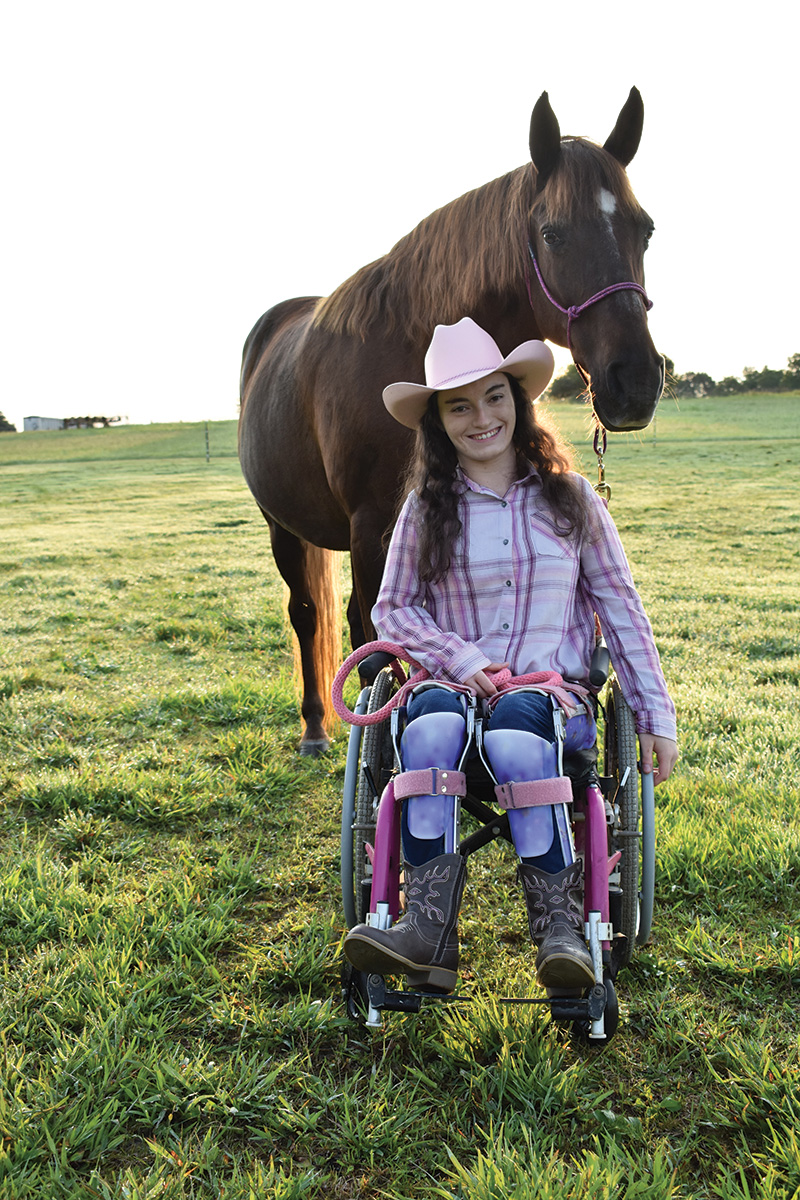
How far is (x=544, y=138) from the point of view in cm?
256

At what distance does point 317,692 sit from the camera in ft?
14.3

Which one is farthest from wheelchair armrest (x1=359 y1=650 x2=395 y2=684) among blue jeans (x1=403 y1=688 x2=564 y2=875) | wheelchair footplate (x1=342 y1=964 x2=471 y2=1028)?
wheelchair footplate (x1=342 y1=964 x2=471 y2=1028)

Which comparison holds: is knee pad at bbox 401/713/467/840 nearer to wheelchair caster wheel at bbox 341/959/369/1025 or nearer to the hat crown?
wheelchair caster wheel at bbox 341/959/369/1025

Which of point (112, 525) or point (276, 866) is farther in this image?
point (112, 525)

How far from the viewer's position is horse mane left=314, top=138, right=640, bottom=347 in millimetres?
2541

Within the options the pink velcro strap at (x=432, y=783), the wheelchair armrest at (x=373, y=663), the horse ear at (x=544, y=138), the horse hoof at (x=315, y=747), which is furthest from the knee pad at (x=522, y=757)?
the horse hoof at (x=315, y=747)

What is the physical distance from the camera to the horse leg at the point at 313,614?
4.33 m

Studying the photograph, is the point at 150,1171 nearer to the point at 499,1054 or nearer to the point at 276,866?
the point at 499,1054

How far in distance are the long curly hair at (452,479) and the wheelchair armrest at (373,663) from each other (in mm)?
255

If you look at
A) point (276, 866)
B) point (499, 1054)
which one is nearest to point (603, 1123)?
point (499, 1054)

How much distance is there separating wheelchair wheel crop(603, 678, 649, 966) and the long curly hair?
1.89 ft

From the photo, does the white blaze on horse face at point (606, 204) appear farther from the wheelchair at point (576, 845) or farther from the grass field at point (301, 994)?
the grass field at point (301, 994)

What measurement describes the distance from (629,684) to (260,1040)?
1378 millimetres

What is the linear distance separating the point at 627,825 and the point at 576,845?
0.15 m
